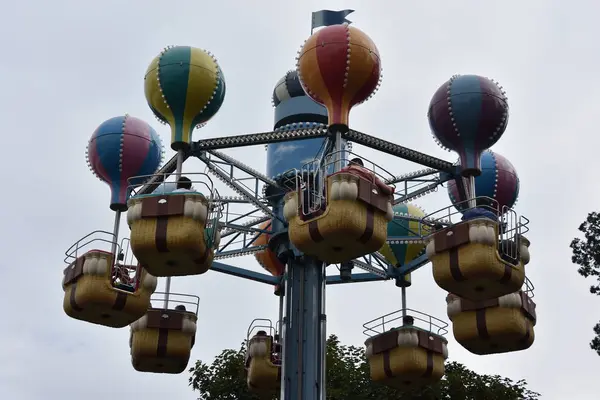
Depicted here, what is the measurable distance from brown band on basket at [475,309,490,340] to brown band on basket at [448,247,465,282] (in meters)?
2.05

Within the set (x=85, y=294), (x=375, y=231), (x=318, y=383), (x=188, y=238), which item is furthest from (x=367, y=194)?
(x=85, y=294)

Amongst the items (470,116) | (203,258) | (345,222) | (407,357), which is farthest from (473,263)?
(203,258)

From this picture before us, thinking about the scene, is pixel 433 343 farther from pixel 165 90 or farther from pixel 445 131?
pixel 165 90

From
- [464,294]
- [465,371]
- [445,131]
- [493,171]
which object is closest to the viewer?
[464,294]

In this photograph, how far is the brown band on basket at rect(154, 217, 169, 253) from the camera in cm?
1667

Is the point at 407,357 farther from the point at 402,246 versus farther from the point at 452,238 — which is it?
the point at 452,238

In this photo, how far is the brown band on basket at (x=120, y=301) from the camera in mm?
18453

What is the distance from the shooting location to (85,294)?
18.4m

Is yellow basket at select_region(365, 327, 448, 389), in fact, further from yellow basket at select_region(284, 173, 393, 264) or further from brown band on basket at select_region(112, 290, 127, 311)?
brown band on basket at select_region(112, 290, 127, 311)

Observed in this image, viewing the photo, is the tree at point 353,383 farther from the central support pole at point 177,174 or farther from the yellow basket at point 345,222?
the yellow basket at point 345,222

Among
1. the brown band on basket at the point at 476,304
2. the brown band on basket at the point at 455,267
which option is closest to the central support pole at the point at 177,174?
the brown band on basket at the point at 455,267

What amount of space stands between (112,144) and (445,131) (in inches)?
240

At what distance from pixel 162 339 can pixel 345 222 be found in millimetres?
5687

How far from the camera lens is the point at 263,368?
836 inches
